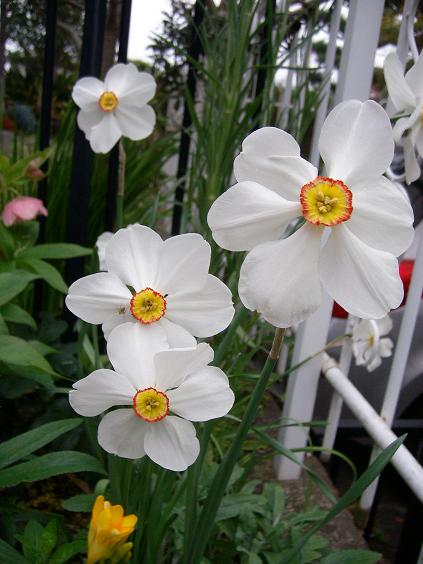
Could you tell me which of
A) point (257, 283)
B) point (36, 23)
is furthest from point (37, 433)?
point (36, 23)

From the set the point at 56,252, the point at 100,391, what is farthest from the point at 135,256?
the point at 56,252

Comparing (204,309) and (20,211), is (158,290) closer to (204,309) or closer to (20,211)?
(204,309)

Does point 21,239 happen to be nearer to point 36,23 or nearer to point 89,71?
point 89,71

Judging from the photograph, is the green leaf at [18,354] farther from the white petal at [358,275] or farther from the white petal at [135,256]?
the white petal at [358,275]

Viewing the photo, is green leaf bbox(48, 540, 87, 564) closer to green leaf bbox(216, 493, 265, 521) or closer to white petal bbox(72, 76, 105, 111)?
green leaf bbox(216, 493, 265, 521)

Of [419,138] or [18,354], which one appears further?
[18,354]

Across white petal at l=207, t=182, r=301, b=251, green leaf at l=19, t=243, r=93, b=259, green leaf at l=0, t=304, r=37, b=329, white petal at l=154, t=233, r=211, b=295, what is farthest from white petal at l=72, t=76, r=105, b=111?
white petal at l=207, t=182, r=301, b=251
